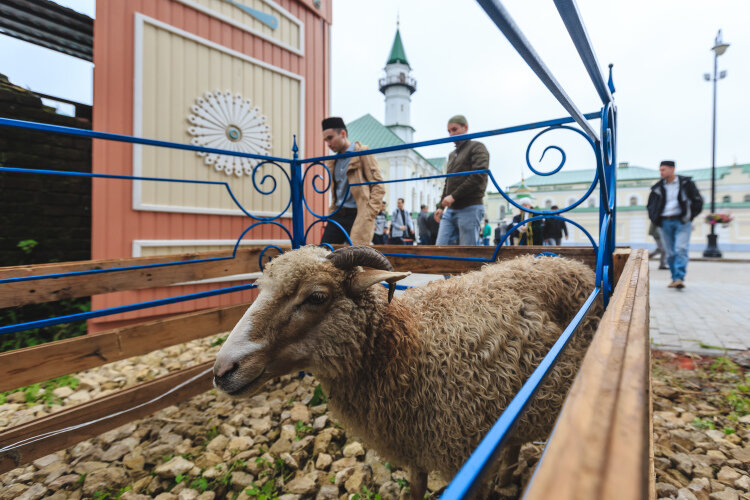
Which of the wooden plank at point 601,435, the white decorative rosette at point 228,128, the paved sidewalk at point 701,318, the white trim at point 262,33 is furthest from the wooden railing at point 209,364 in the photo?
the white trim at point 262,33

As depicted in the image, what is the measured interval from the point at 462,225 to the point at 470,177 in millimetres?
540

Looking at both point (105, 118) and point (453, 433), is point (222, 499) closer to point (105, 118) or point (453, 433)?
point (453, 433)

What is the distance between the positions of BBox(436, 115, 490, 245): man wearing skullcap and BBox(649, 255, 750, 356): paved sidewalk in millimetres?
2296

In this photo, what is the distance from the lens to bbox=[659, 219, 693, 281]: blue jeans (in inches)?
232

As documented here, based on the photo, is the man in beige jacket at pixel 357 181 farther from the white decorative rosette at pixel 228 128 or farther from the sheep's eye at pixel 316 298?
the white decorative rosette at pixel 228 128

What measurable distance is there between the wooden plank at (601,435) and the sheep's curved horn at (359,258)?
3.53ft

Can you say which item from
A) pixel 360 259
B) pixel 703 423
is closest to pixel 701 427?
pixel 703 423

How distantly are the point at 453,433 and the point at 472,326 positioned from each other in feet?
1.64

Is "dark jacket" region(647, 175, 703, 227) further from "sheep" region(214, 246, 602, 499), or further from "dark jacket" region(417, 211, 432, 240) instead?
"sheep" region(214, 246, 602, 499)

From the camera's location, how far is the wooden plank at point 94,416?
1.70 meters

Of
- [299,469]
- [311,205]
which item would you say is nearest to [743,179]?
[311,205]

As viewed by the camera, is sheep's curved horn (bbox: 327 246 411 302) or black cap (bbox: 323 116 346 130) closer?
sheep's curved horn (bbox: 327 246 411 302)

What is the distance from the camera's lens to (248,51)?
205 inches

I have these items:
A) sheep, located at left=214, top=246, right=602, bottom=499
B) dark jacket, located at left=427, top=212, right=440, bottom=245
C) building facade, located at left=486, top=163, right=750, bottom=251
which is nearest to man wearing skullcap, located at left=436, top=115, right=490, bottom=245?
sheep, located at left=214, top=246, right=602, bottom=499
